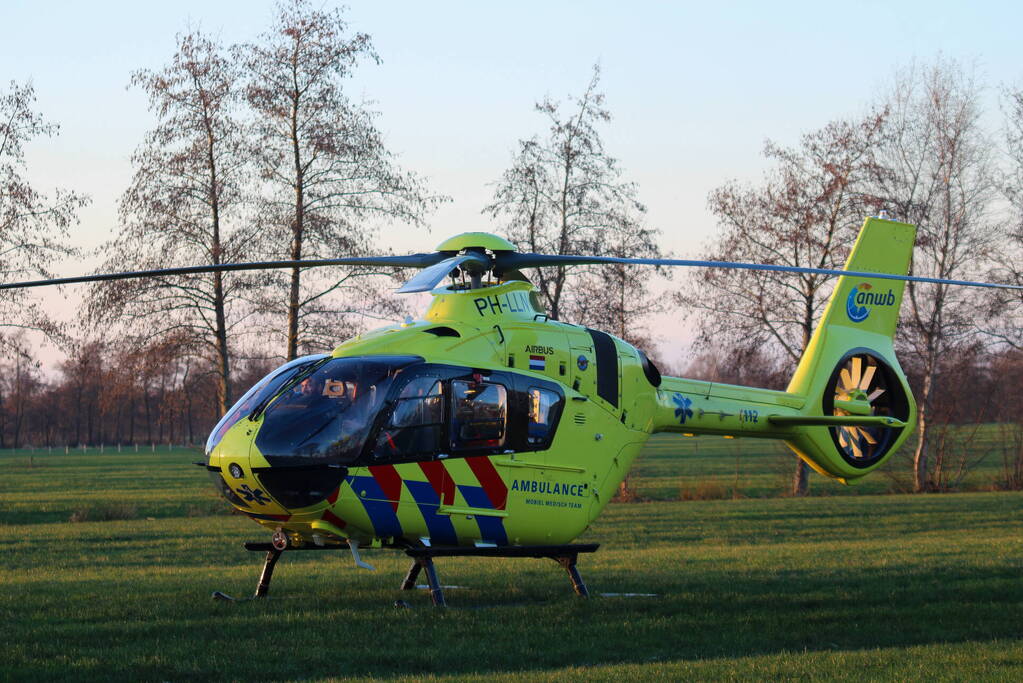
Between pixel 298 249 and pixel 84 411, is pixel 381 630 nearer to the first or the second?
pixel 298 249

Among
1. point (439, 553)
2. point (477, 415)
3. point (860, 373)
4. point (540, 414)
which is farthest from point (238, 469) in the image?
point (860, 373)

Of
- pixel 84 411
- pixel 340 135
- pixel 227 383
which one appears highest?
pixel 340 135

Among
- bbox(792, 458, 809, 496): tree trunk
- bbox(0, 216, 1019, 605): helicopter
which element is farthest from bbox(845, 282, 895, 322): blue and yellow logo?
bbox(792, 458, 809, 496): tree trunk

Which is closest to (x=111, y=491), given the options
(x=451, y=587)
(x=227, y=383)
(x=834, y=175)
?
(x=227, y=383)

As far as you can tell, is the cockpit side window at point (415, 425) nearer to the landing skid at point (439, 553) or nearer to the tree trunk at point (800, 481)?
the landing skid at point (439, 553)

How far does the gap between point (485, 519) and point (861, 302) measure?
701 centimetres

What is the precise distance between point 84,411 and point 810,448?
11796 cm

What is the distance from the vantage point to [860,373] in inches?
622

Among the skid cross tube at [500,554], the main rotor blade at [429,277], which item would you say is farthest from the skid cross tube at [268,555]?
the main rotor blade at [429,277]

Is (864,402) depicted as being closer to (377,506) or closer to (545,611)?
(545,611)

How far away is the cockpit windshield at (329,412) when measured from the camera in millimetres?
11133

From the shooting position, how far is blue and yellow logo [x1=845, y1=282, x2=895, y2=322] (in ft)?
52.8

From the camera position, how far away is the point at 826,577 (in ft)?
49.8

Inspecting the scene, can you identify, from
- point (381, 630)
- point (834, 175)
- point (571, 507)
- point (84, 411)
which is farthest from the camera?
point (84, 411)
